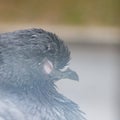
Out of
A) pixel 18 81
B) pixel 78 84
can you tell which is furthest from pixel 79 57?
pixel 18 81

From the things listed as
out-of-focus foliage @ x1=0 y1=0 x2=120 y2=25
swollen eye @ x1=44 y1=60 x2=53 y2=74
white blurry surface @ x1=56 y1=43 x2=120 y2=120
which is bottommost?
white blurry surface @ x1=56 y1=43 x2=120 y2=120

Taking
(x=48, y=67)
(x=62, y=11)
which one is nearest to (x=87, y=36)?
(x=62, y=11)

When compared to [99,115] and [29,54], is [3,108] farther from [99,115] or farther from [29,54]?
[99,115]

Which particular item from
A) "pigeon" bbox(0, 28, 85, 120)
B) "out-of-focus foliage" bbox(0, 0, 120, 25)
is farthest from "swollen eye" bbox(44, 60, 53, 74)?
"out-of-focus foliage" bbox(0, 0, 120, 25)

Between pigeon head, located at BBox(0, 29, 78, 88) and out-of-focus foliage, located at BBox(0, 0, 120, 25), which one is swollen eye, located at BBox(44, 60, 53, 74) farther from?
out-of-focus foliage, located at BBox(0, 0, 120, 25)

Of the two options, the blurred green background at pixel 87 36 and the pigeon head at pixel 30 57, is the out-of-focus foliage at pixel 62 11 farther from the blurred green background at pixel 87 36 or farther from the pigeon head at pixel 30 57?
the pigeon head at pixel 30 57

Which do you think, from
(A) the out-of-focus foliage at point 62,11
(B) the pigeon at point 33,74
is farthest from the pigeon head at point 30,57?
(A) the out-of-focus foliage at point 62,11

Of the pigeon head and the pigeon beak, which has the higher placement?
the pigeon head
